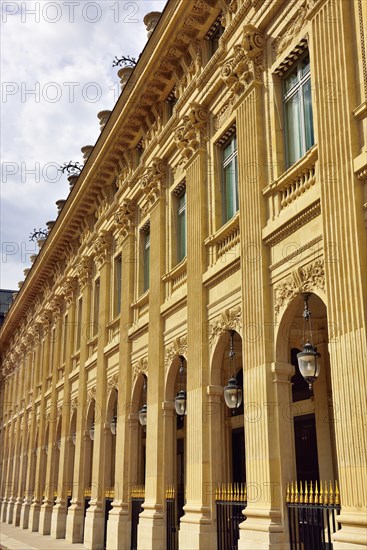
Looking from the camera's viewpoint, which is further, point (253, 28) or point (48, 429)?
point (48, 429)

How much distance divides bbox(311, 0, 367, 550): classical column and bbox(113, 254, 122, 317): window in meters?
12.4

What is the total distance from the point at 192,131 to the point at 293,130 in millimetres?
4020

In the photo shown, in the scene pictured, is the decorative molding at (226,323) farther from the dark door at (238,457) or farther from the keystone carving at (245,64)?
the dark door at (238,457)

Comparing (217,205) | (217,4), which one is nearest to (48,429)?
(217,205)

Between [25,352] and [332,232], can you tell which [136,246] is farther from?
[25,352]

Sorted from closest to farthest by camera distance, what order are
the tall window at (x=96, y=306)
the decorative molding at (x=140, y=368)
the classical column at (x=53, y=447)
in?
1. the decorative molding at (x=140, y=368)
2. the tall window at (x=96, y=306)
3. the classical column at (x=53, y=447)

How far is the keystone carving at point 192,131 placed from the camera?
16.0m

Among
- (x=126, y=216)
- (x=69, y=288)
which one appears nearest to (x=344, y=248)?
(x=126, y=216)

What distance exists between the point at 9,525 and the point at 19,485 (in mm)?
2053

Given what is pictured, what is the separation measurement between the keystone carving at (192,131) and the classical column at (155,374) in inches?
75.9

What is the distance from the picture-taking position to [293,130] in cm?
1273

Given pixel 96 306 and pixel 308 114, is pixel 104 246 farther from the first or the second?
pixel 308 114

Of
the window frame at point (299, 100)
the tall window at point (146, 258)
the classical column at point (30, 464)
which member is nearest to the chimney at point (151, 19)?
the tall window at point (146, 258)

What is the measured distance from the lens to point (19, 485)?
1416 inches
